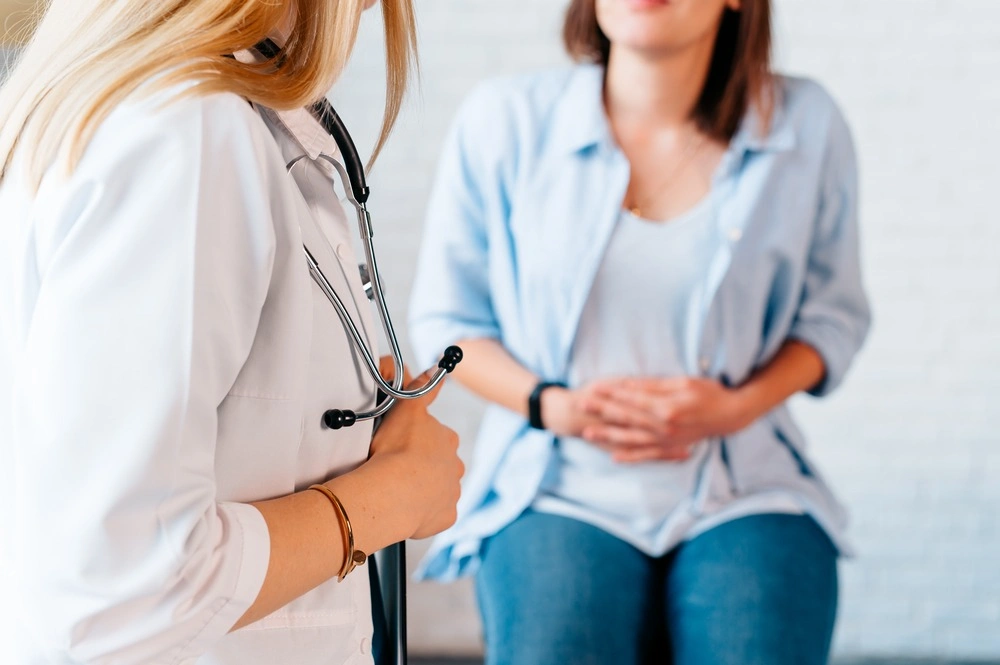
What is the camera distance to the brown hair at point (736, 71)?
4.74ft

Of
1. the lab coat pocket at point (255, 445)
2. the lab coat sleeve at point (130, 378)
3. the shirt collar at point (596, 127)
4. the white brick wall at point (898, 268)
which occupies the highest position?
the lab coat sleeve at point (130, 378)

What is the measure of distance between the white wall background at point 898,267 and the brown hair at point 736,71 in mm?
634

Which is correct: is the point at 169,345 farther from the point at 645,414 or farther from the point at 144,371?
the point at 645,414

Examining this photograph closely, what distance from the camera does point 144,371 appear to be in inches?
20.9

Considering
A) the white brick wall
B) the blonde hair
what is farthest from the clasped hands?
the white brick wall

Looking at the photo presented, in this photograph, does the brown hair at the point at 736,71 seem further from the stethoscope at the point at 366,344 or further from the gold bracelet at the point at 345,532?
the gold bracelet at the point at 345,532

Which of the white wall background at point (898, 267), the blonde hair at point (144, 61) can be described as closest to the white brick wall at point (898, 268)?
the white wall background at point (898, 267)

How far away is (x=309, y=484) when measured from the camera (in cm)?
72

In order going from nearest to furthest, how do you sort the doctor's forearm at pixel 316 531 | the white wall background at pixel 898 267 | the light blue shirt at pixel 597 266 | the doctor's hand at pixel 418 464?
the doctor's forearm at pixel 316 531
the doctor's hand at pixel 418 464
the light blue shirt at pixel 597 266
the white wall background at pixel 898 267

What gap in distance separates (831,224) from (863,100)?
80cm

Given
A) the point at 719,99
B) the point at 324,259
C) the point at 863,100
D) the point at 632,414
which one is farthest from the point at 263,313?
the point at 863,100

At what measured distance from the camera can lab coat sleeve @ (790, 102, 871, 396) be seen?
144 cm

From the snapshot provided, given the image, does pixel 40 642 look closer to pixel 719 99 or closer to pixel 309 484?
pixel 309 484

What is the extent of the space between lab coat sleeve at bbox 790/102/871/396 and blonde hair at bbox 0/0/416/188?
960 millimetres
